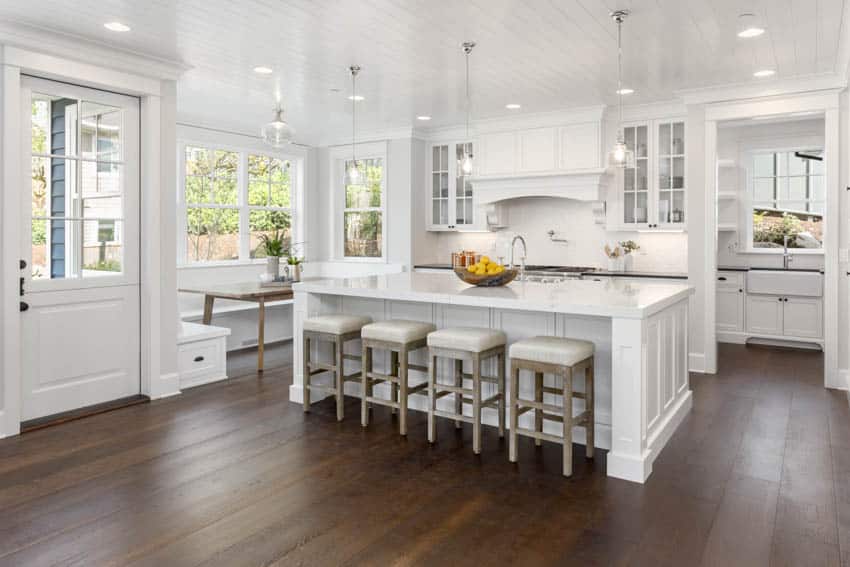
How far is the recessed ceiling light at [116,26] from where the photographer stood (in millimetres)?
3869

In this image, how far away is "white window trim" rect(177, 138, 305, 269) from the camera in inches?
261

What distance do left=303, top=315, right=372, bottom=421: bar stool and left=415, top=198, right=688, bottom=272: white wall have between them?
3257mm

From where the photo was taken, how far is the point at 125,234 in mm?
4625

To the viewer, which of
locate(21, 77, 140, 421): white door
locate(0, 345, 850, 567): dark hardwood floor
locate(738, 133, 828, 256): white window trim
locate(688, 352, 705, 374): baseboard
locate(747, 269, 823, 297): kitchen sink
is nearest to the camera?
locate(0, 345, 850, 567): dark hardwood floor

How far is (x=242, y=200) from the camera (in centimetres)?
730

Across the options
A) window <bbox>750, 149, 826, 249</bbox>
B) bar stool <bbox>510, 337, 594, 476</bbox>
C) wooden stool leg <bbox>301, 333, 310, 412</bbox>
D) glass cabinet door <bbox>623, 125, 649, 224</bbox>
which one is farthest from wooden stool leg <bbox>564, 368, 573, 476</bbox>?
window <bbox>750, 149, 826, 249</bbox>

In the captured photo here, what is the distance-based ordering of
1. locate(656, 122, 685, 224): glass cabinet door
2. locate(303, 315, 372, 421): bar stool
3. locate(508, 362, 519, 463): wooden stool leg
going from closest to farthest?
1. locate(508, 362, 519, 463): wooden stool leg
2. locate(303, 315, 372, 421): bar stool
3. locate(656, 122, 685, 224): glass cabinet door

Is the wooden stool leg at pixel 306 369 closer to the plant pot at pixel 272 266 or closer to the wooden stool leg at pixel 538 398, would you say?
the wooden stool leg at pixel 538 398

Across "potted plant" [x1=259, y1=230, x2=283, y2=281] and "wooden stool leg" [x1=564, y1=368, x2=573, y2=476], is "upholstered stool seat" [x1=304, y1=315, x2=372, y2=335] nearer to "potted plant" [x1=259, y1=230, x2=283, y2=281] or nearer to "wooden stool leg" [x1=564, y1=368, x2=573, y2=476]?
"wooden stool leg" [x1=564, y1=368, x2=573, y2=476]

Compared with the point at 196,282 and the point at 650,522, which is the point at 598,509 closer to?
the point at 650,522

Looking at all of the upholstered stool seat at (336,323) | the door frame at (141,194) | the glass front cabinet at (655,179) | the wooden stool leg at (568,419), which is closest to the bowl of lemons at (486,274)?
the upholstered stool seat at (336,323)

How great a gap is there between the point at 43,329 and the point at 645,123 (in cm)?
558

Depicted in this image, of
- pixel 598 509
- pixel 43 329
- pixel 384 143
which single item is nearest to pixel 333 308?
pixel 43 329

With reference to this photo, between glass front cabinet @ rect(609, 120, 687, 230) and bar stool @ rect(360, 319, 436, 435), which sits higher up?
glass front cabinet @ rect(609, 120, 687, 230)
